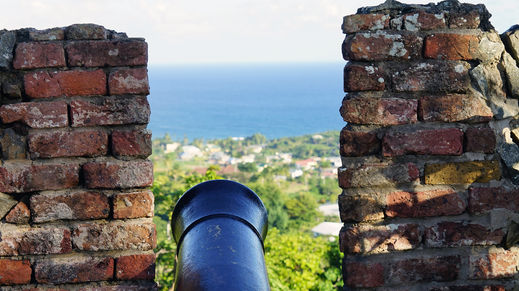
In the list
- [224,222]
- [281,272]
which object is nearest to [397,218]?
[224,222]

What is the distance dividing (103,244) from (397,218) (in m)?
1.06

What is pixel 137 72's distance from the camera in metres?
1.94

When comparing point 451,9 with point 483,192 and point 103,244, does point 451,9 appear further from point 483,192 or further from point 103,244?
point 103,244

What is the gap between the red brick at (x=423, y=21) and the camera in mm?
1956

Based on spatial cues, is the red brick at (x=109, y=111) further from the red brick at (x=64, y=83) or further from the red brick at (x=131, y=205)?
the red brick at (x=131, y=205)

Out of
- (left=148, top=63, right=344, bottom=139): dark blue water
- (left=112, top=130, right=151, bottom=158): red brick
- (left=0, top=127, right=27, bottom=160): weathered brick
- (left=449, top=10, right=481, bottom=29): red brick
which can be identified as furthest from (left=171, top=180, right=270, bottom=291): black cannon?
(left=148, top=63, right=344, bottom=139): dark blue water

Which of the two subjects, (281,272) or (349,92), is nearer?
(349,92)

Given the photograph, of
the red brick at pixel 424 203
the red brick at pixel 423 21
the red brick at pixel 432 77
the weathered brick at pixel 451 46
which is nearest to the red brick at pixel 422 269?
the red brick at pixel 424 203

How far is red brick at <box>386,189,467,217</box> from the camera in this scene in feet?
6.61

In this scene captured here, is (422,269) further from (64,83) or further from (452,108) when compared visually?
(64,83)

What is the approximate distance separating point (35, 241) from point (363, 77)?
128 centimetres

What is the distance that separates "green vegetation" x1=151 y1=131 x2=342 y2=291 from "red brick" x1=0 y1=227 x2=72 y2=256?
17.5ft

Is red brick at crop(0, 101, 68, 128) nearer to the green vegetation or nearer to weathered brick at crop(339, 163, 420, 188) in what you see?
weathered brick at crop(339, 163, 420, 188)

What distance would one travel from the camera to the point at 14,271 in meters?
1.96
